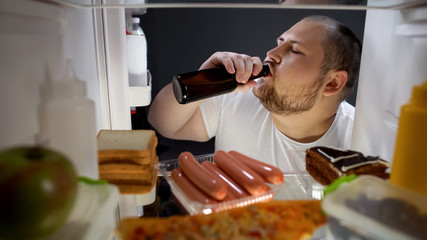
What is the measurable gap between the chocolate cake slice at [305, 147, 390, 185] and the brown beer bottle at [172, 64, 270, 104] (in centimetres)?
35

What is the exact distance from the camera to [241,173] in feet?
2.35

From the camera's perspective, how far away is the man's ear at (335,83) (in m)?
1.46

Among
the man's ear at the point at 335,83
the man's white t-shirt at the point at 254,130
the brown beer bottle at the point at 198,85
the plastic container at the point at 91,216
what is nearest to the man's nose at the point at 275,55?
the brown beer bottle at the point at 198,85

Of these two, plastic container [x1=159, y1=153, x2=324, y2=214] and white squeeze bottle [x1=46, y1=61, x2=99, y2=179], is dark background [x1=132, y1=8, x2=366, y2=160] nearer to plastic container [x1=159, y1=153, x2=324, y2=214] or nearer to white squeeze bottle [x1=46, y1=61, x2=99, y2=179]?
plastic container [x1=159, y1=153, x2=324, y2=214]

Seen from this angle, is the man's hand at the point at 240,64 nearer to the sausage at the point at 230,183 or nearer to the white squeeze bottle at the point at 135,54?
the white squeeze bottle at the point at 135,54

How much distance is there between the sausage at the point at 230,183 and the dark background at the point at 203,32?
144 centimetres

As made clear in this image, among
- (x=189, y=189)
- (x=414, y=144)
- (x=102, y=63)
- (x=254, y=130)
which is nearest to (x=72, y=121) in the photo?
(x=189, y=189)

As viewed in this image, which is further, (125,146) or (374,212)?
(125,146)

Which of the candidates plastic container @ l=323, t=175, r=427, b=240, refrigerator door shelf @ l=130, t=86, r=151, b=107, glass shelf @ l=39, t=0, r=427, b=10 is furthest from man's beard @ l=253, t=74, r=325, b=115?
plastic container @ l=323, t=175, r=427, b=240

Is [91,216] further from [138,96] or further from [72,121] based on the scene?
[138,96]

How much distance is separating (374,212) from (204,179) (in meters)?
0.34

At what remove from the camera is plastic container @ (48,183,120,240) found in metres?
0.41

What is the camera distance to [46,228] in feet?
1.21

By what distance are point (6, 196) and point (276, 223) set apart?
403 mm
